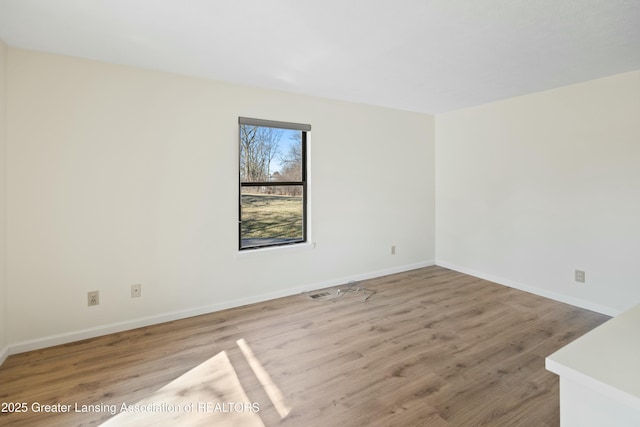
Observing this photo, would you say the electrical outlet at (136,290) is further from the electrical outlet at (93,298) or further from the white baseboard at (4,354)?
the white baseboard at (4,354)

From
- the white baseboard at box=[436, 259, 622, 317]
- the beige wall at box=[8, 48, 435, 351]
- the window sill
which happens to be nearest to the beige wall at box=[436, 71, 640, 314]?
the white baseboard at box=[436, 259, 622, 317]

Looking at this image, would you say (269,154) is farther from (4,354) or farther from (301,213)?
(4,354)

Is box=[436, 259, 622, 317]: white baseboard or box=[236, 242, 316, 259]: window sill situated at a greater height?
box=[236, 242, 316, 259]: window sill

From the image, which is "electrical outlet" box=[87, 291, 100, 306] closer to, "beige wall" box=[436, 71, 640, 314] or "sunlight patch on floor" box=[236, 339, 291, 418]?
"sunlight patch on floor" box=[236, 339, 291, 418]

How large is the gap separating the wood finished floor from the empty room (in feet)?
0.06

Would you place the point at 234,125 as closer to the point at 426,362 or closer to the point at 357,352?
the point at 357,352

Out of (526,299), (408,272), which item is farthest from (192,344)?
(526,299)

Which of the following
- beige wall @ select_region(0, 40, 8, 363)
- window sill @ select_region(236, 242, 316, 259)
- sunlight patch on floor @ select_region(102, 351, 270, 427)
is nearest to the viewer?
sunlight patch on floor @ select_region(102, 351, 270, 427)

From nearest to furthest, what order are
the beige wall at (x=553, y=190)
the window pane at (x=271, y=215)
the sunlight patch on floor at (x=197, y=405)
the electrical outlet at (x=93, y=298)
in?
1. the sunlight patch on floor at (x=197, y=405)
2. the electrical outlet at (x=93, y=298)
3. the beige wall at (x=553, y=190)
4. the window pane at (x=271, y=215)

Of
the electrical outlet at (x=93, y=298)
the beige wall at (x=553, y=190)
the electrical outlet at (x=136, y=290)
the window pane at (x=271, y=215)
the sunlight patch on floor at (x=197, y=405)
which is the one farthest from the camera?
the window pane at (x=271, y=215)

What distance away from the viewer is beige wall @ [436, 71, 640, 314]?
9.82ft

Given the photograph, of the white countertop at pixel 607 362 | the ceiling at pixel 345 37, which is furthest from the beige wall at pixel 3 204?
the white countertop at pixel 607 362

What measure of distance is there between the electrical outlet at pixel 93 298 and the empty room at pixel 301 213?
1.1 inches

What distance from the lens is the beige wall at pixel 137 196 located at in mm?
2430
